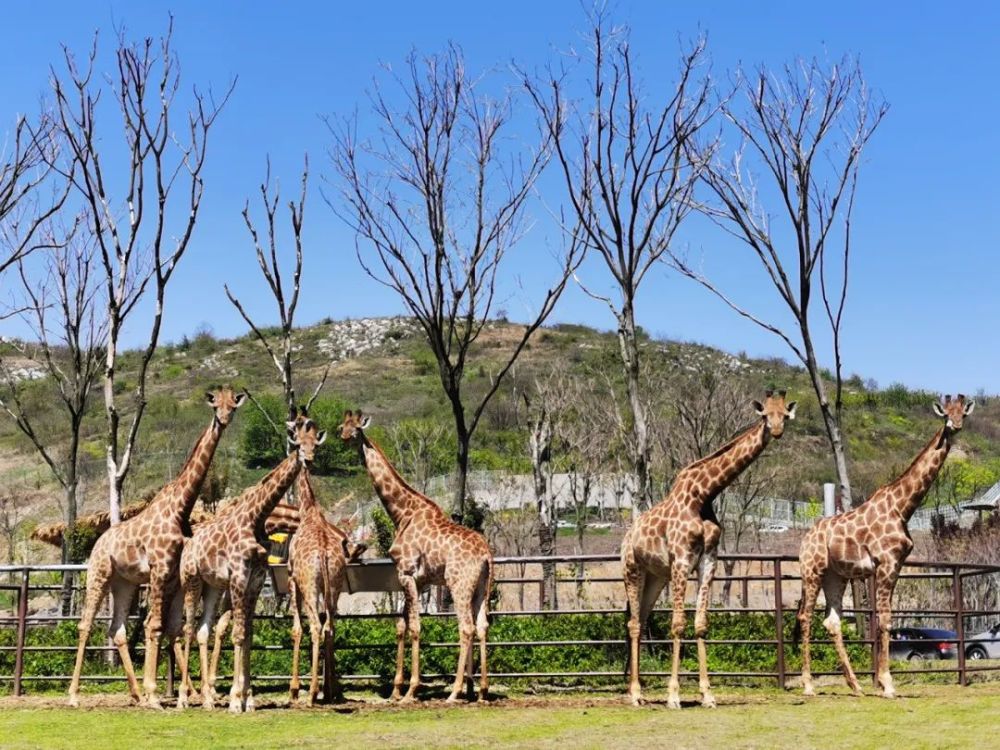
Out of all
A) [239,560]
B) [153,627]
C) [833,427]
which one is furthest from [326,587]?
[833,427]

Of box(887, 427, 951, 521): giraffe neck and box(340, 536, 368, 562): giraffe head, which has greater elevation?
box(887, 427, 951, 521): giraffe neck

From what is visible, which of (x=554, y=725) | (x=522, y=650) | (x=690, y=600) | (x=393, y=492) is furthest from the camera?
(x=690, y=600)

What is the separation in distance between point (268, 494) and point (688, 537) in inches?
162

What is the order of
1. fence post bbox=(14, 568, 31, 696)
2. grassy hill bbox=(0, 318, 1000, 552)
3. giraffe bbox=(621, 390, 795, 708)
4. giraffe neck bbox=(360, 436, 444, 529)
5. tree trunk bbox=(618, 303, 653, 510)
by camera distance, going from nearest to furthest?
giraffe bbox=(621, 390, 795, 708)
giraffe neck bbox=(360, 436, 444, 529)
fence post bbox=(14, 568, 31, 696)
tree trunk bbox=(618, 303, 653, 510)
grassy hill bbox=(0, 318, 1000, 552)

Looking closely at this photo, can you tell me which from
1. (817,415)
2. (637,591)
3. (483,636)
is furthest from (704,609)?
(817,415)

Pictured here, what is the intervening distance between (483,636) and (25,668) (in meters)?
6.59

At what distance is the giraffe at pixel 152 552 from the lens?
1173cm

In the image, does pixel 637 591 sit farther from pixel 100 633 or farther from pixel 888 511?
pixel 100 633

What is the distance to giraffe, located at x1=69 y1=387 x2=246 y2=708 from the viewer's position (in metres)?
11.7

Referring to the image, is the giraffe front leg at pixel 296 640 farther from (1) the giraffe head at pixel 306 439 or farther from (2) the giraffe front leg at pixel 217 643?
(1) the giraffe head at pixel 306 439

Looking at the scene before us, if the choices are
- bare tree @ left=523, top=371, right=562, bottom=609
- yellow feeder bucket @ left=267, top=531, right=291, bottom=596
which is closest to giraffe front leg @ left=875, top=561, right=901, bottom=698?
yellow feeder bucket @ left=267, top=531, right=291, bottom=596

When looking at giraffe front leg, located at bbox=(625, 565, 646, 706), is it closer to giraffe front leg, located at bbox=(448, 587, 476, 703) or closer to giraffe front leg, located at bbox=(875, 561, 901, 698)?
giraffe front leg, located at bbox=(448, 587, 476, 703)

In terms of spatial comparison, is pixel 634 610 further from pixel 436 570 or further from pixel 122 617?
pixel 122 617

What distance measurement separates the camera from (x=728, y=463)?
11328mm
